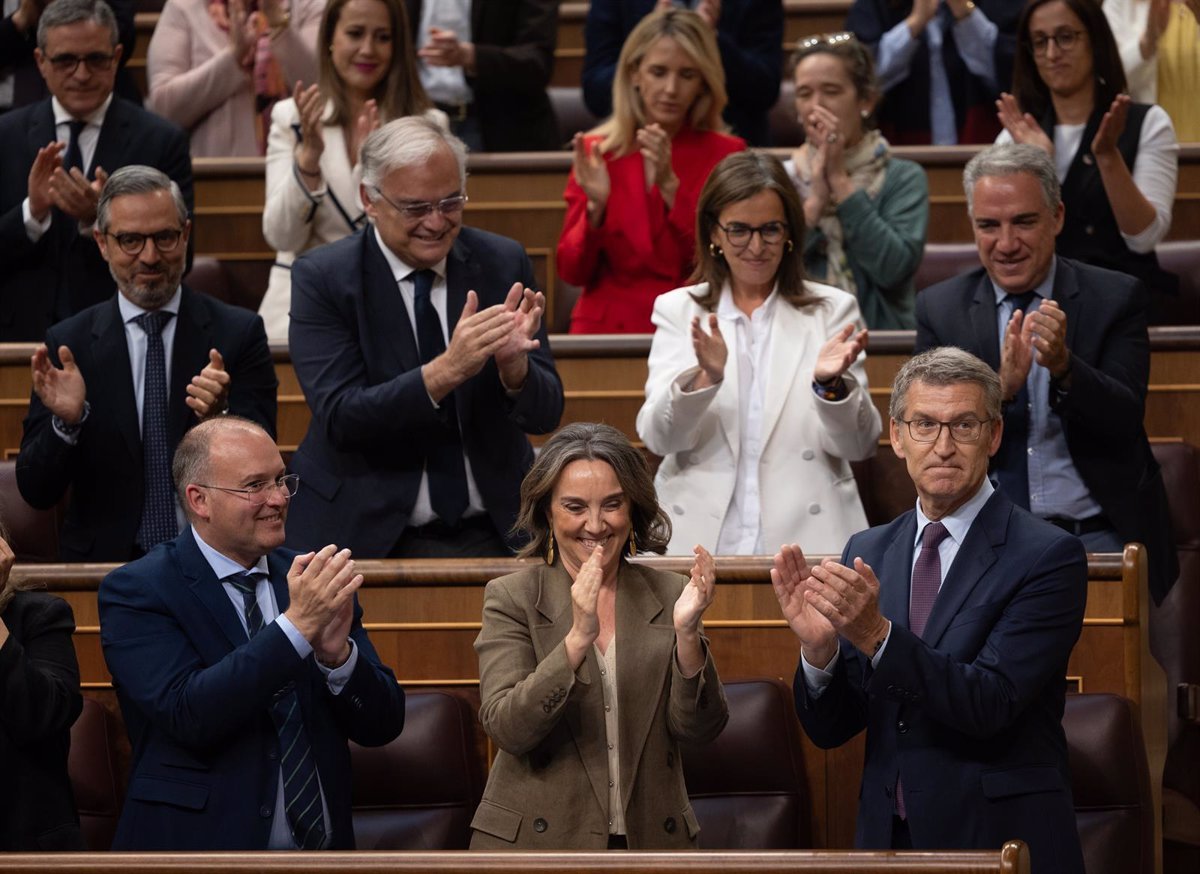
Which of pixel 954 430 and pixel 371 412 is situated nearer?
pixel 954 430

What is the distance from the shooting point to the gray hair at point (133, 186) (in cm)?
316

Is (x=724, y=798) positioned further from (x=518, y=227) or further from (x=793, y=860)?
(x=518, y=227)

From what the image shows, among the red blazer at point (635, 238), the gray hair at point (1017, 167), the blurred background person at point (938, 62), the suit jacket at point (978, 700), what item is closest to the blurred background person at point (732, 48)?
the blurred background person at point (938, 62)

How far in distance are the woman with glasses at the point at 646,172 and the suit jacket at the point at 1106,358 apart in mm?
770

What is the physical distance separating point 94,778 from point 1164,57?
3071 millimetres

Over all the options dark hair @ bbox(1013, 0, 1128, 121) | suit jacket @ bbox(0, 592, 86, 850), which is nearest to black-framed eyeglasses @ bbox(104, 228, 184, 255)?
suit jacket @ bbox(0, 592, 86, 850)

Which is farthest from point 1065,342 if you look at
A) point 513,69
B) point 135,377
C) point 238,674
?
point 513,69

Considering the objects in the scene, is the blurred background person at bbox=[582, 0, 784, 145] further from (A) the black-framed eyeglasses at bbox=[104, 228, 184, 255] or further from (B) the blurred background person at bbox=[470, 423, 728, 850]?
(B) the blurred background person at bbox=[470, 423, 728, 850]

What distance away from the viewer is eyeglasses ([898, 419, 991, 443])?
92.4 inches

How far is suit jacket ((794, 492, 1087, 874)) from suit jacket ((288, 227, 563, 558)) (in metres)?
0.82

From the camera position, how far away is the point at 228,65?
15.1 ft

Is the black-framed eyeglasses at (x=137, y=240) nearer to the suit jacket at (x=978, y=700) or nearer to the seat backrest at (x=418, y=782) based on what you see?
the seat backrest at (x=418, y=782)

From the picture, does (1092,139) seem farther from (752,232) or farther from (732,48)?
(732,48)

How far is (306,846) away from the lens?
239cm
